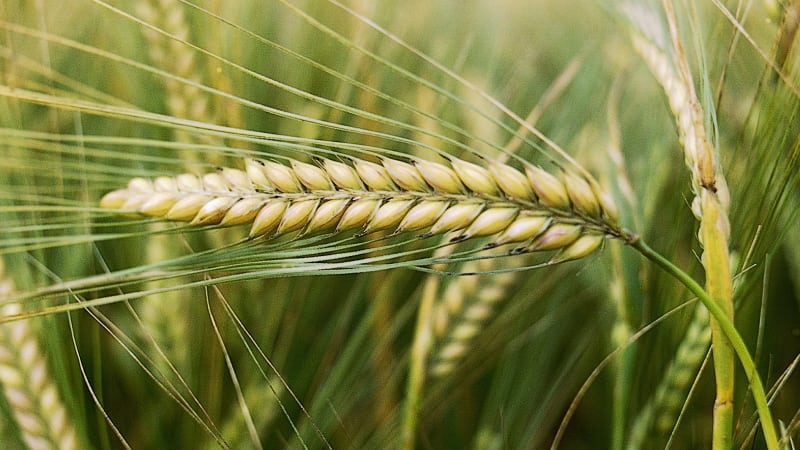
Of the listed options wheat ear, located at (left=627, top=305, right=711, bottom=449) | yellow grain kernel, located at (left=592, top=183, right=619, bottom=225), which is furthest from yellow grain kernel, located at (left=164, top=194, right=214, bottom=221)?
wheat ear, located at (left=627, top=305, right=711, bottom=449)

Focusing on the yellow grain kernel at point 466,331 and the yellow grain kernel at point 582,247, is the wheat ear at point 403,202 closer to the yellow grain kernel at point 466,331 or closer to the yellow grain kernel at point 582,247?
the yellow grain kernel at point 582,247

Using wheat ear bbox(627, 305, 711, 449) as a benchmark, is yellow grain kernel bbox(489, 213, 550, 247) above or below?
above

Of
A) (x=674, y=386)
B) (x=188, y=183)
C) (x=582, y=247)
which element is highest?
(x=188, y=183)

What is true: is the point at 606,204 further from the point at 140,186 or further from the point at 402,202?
the point at 140,186

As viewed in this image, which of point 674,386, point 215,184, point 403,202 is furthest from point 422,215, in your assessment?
point 674,386

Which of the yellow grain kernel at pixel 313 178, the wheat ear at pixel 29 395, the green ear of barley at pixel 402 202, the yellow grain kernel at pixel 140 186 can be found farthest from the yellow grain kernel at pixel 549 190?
the wheat ear at pixel 29 395

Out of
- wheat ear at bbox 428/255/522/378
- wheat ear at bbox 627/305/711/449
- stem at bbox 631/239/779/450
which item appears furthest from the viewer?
wheat ear at bbox 428/255/522/378

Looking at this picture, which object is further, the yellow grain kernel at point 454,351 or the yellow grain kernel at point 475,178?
the yellow grain kernel at point 454,351

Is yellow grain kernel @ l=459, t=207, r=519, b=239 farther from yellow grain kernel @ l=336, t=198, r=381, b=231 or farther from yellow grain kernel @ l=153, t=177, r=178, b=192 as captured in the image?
yellow grain kernel @ l=153, t=177, r=178, b=192
